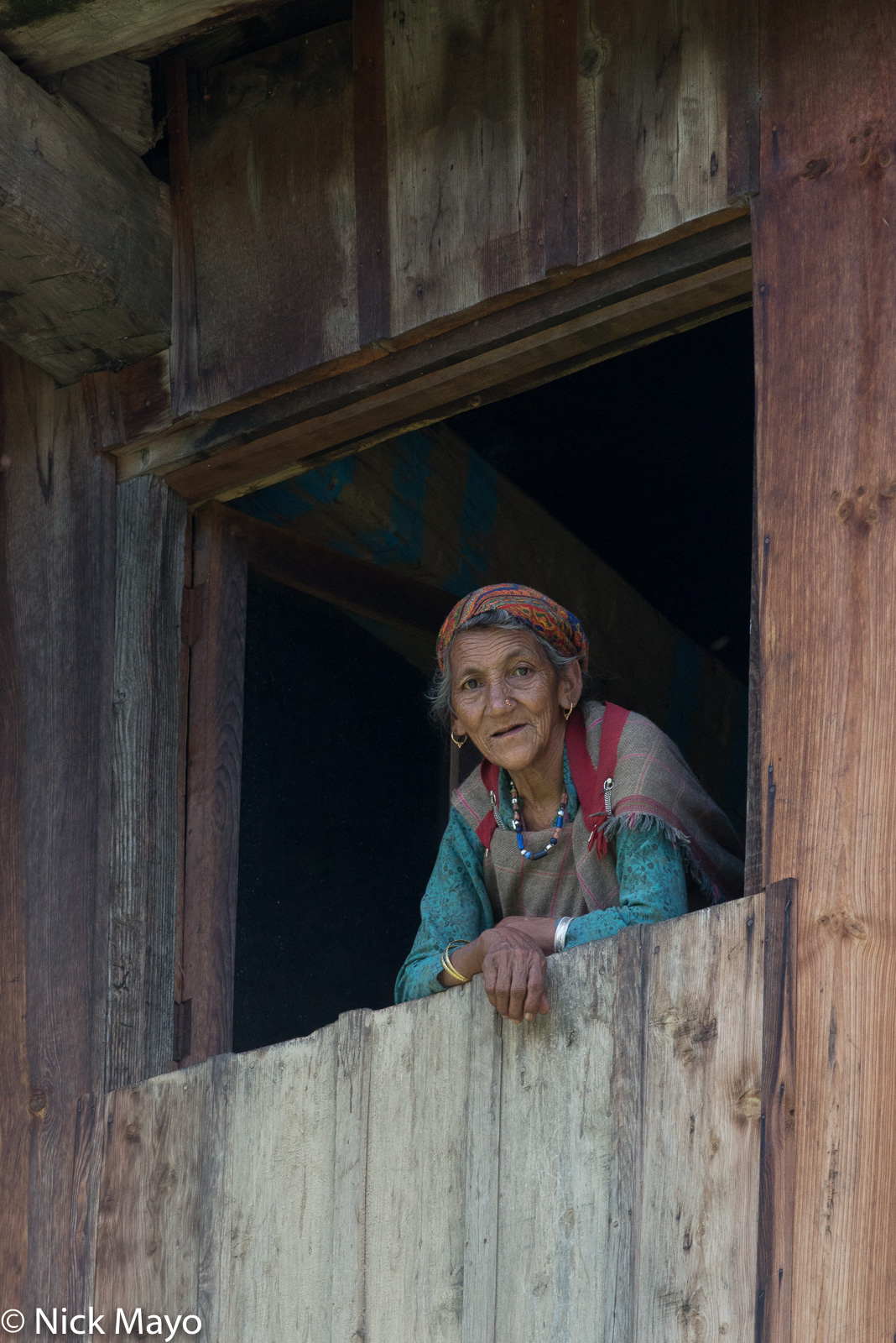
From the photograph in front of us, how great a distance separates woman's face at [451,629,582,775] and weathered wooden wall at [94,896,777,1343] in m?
0.68

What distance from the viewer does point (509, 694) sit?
346 cm

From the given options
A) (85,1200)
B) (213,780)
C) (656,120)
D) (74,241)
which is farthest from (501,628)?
(85,1200)

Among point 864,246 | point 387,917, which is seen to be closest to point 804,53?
point 864,246

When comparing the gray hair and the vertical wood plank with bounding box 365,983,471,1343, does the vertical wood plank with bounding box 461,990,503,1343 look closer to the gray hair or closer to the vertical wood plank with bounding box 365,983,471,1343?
the vertical wood plank with bounding box 365,983,471,1343

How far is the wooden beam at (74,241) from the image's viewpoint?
3.32m

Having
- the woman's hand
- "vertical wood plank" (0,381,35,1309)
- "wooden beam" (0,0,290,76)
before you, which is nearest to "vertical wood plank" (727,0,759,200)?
"wooden beam" (0,0,290,76)

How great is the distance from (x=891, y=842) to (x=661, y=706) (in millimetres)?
2860

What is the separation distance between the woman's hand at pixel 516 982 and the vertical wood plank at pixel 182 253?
1.39m

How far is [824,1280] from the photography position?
237 cm

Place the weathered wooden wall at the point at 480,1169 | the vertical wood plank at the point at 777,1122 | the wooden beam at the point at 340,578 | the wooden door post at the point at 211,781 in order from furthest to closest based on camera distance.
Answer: the wooden beam at the point at 340,578, the wooden door post at the point at 211,781, the weathered wooden wall at the point at 480,1169, the vertical wood plank at the point at 777,1122

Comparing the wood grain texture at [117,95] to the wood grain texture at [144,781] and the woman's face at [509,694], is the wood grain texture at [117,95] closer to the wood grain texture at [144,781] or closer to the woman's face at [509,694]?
the wood grain texture at [144,781]

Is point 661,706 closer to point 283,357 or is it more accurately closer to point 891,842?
point 283,357

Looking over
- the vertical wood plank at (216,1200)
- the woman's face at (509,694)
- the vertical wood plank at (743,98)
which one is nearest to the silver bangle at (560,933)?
the woman's face at (509,694)

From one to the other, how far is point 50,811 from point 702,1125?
1590 millimetres
